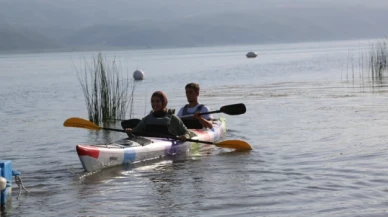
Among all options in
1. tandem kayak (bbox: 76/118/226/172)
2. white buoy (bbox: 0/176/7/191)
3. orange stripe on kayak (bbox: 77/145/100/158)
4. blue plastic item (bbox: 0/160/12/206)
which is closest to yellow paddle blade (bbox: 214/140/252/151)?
tandem kayak (bbox: 76/118/226/172)

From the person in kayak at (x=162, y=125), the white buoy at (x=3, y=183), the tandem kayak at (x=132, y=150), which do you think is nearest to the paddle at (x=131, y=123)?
the person in kayak at (x=162, y=125)

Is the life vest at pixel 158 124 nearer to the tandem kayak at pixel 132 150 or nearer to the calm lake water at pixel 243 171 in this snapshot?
the tandem kayak at pixel 132 150

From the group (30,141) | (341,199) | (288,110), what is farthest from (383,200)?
(288,110)

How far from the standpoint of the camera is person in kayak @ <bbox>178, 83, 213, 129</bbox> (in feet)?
42.5

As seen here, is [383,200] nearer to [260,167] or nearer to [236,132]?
[260,167]

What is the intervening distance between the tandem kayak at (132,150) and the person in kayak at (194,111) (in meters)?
0.19

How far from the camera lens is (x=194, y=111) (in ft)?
43.1

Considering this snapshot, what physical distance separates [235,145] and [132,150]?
1939 millimetres

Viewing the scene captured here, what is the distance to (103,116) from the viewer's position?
16547 mm

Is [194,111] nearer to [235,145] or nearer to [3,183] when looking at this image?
[235,145]

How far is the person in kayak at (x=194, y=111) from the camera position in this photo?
42.5 ft

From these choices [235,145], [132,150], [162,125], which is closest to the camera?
[132,150]

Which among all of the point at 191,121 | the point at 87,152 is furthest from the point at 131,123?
the point at 87,152

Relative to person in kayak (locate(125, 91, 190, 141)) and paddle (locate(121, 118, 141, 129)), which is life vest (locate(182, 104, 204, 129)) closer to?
paddle (locate(121, 118, 141, 129))
